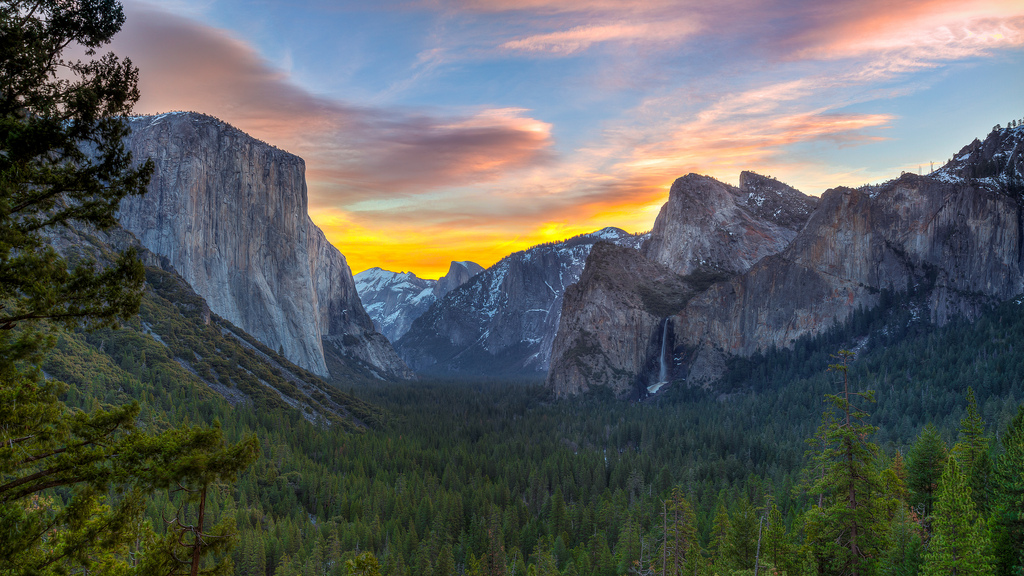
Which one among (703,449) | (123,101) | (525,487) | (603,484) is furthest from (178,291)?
(123,101)

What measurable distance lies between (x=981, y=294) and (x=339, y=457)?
161 meters

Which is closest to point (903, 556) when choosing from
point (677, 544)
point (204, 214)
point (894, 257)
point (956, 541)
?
point (956, 541)

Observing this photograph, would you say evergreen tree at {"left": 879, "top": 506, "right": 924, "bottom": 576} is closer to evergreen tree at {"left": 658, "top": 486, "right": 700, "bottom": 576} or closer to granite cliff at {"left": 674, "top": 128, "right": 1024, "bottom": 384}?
evergreen tree at {"left": 658, "top": 486, "right": 700, "bottom": 576}

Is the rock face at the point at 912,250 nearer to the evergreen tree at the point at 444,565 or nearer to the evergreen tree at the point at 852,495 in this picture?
the evergreen tree at the point at 444,565

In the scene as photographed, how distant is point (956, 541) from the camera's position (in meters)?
25.5

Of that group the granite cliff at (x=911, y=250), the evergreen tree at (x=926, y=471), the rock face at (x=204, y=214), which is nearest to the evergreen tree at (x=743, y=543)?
the evergreen tree at (x=926, y=471)

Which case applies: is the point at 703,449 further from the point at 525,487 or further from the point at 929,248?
the point at 929,248

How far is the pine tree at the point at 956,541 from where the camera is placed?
2509 centimetres

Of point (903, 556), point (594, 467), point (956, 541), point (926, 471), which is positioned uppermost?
point (956, 541)

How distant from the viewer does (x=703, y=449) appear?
11262 centimetres

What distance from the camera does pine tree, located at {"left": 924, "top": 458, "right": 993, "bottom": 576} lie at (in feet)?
82.3

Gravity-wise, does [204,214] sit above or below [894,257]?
above

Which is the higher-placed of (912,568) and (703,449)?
(912,568)

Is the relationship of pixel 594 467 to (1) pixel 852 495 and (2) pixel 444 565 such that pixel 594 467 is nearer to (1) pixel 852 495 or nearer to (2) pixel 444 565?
(2) pixel 444 565
